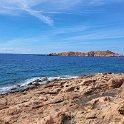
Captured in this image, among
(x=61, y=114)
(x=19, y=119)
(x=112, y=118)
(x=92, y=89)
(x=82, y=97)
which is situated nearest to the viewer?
(x=112, y=118)

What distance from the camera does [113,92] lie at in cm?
2630

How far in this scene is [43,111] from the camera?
2038cm

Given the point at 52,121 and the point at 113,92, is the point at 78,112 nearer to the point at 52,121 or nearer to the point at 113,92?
the point at 52,121

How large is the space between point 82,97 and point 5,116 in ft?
22.6

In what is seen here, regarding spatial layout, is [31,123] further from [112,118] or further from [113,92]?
[113,92]

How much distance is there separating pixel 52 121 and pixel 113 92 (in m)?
11.0

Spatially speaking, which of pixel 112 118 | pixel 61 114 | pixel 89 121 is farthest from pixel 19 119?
pixel 112 118

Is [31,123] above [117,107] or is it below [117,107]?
below

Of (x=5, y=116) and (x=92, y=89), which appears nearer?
(x=5, y=116)

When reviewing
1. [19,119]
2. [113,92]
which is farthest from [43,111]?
[113,92]

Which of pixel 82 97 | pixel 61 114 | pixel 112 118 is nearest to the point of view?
pixel 112 118

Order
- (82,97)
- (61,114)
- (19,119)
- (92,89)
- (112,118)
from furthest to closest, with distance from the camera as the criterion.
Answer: (92,89) < (82,97) < (19,119) < (61,114) < (112,118)

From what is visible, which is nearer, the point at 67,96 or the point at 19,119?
the point at 19,119

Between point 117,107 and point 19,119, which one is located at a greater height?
point 117,107
